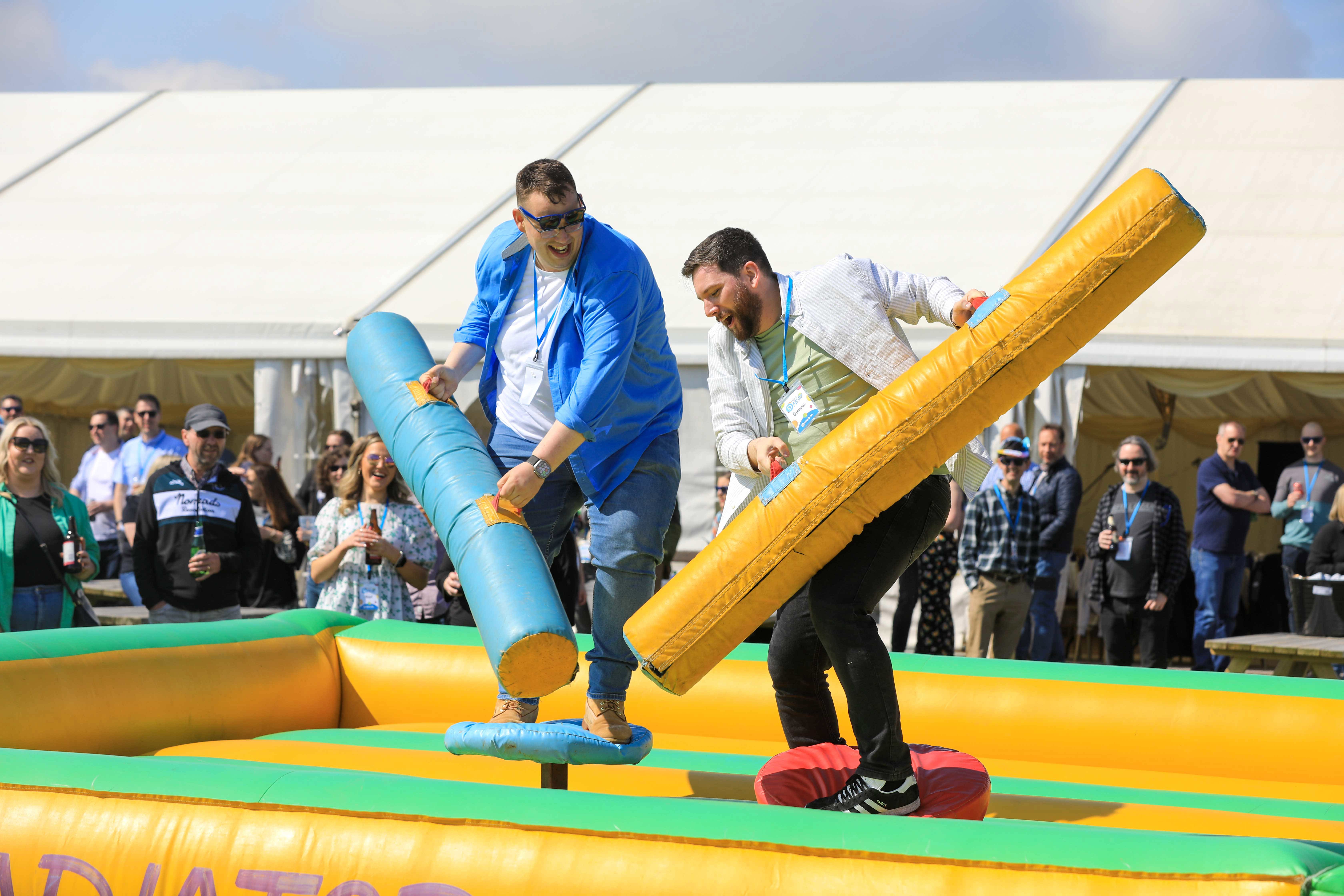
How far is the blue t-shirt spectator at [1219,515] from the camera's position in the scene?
8.23 meters

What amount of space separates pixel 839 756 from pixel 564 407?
1104mm

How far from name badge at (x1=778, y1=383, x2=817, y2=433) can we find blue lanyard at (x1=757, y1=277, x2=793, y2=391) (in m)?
0.03

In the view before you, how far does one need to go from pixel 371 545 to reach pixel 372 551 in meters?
0.04

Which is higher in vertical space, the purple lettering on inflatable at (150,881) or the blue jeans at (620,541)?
the blue jeans at (620,541)

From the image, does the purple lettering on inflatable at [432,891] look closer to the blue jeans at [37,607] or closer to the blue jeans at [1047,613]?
the blue jeans at [37,607]

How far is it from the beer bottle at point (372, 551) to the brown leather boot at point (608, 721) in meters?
2.54

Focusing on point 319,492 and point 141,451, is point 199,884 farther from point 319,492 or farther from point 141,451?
point 141,451

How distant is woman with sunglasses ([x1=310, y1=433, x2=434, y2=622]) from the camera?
18.2 ft

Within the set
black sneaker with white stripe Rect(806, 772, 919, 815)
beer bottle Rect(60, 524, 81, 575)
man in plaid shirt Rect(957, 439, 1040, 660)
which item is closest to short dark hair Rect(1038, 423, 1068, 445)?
man in plaid shirt Rect(957, 439, 1040, 660)

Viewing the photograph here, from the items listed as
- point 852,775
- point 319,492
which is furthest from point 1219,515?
point 852,775

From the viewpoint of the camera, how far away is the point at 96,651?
12.9ft

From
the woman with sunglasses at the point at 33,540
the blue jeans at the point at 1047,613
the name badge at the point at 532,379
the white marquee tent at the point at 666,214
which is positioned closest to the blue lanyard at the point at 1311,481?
the white marquee tent at the point at 666,214

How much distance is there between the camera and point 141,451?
9.23m

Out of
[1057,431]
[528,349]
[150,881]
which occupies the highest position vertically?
[1057,431]
